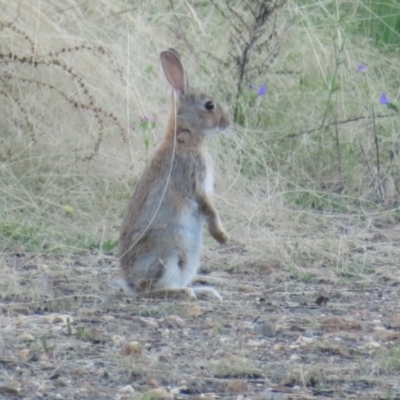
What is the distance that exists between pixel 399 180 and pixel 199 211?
7.57 ft

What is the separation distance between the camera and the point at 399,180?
7.50 m

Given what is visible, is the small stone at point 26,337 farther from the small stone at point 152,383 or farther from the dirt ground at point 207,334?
the small stone at point 152,383

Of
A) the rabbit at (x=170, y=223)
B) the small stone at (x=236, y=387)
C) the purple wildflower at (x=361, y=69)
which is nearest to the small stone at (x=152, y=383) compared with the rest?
the small stone at (x=236, y=387)

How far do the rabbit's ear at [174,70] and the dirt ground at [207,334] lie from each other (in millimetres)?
909

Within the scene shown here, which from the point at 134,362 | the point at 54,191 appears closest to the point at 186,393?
the point at 134,362

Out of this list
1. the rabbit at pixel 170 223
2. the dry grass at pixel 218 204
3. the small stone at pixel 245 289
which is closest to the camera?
the dry grass at pixel 218 204

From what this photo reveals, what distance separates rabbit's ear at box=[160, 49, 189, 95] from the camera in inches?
231

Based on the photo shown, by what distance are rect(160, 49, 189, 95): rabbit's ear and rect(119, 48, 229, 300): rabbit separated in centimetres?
32

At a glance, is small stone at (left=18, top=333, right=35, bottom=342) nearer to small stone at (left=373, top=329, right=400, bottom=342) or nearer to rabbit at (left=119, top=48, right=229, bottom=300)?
rabbit at (left=119, top=48, right=229, bottom=300)

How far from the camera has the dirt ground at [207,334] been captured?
407cm

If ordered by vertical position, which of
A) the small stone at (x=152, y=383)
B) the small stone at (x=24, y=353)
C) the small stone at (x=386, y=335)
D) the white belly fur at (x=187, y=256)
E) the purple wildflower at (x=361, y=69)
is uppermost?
the purple wildflower at (x=361, y=69)

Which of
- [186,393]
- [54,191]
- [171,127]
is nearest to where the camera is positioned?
[186,393]

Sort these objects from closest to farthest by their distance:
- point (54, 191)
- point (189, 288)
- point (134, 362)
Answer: point (134, 362)
point (189, 288)
point (54, 191)

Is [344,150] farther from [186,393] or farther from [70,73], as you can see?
[186,393]
